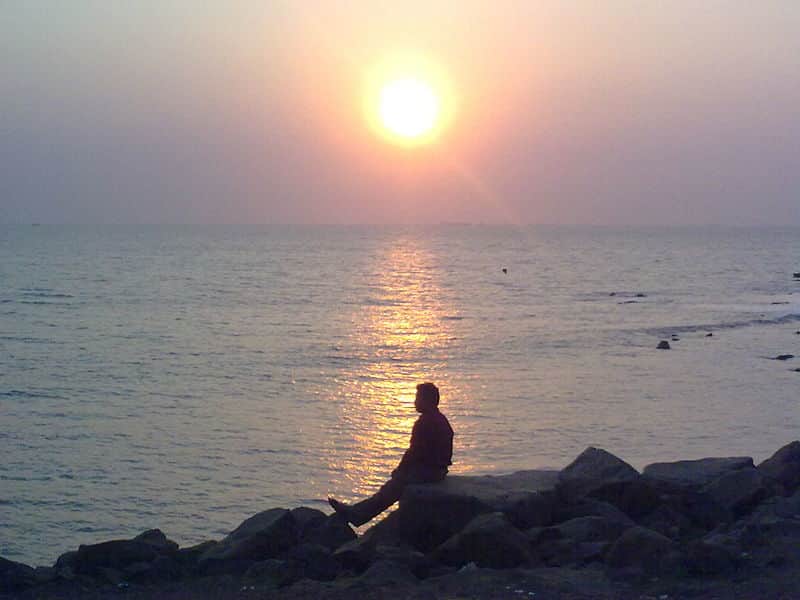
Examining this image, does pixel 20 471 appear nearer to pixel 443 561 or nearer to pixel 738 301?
pixel 443 561

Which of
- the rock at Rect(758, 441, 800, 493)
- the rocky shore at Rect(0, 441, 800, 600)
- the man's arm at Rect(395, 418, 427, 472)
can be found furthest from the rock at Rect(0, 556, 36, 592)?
the rock at Rect(758, 441, 800, 493)

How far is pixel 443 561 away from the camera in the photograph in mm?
10039

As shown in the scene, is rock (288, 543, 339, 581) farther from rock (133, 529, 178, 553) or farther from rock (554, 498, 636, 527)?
rock (554, 498, 636, 527)

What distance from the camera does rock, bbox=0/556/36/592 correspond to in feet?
31.2

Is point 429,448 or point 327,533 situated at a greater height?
point 429,448

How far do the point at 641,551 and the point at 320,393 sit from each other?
53.2 feet

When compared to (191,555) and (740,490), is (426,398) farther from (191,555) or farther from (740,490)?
(740,490)

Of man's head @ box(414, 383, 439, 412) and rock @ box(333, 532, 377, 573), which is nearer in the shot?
rock @ box(333, 532, 377, 573)

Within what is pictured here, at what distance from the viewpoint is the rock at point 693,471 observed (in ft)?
41.1

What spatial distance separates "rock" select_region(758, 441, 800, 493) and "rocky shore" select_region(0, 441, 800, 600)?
656mm

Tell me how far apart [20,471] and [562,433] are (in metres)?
9.76

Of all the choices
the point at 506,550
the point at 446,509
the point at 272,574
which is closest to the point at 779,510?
the point at 506,550

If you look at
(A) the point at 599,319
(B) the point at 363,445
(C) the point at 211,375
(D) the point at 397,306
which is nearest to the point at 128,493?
(B) the point at 363,445

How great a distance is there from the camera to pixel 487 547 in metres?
9.84
